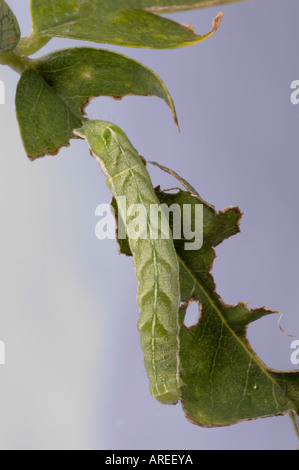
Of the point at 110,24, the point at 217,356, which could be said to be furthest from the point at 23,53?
the point at 217,356

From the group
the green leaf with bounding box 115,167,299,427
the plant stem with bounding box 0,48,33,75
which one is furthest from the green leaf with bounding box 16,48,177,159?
the green leaf with bounding box 115,167,299,427

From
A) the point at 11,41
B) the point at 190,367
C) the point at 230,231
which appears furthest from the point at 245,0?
the point at 190,367

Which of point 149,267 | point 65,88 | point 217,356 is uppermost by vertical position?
point 65,88

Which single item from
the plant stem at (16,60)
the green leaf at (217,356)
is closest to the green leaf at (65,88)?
the plant stem at (16,60)

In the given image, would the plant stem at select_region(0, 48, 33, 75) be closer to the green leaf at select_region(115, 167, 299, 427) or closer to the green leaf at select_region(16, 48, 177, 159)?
the green leaf at select_region(16, 48, 177, 159)

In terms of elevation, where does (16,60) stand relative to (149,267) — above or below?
above

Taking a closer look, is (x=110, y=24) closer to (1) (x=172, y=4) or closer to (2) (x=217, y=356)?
(1) (x=172, y=4)

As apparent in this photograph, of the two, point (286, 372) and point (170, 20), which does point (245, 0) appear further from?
point (286, 372)
